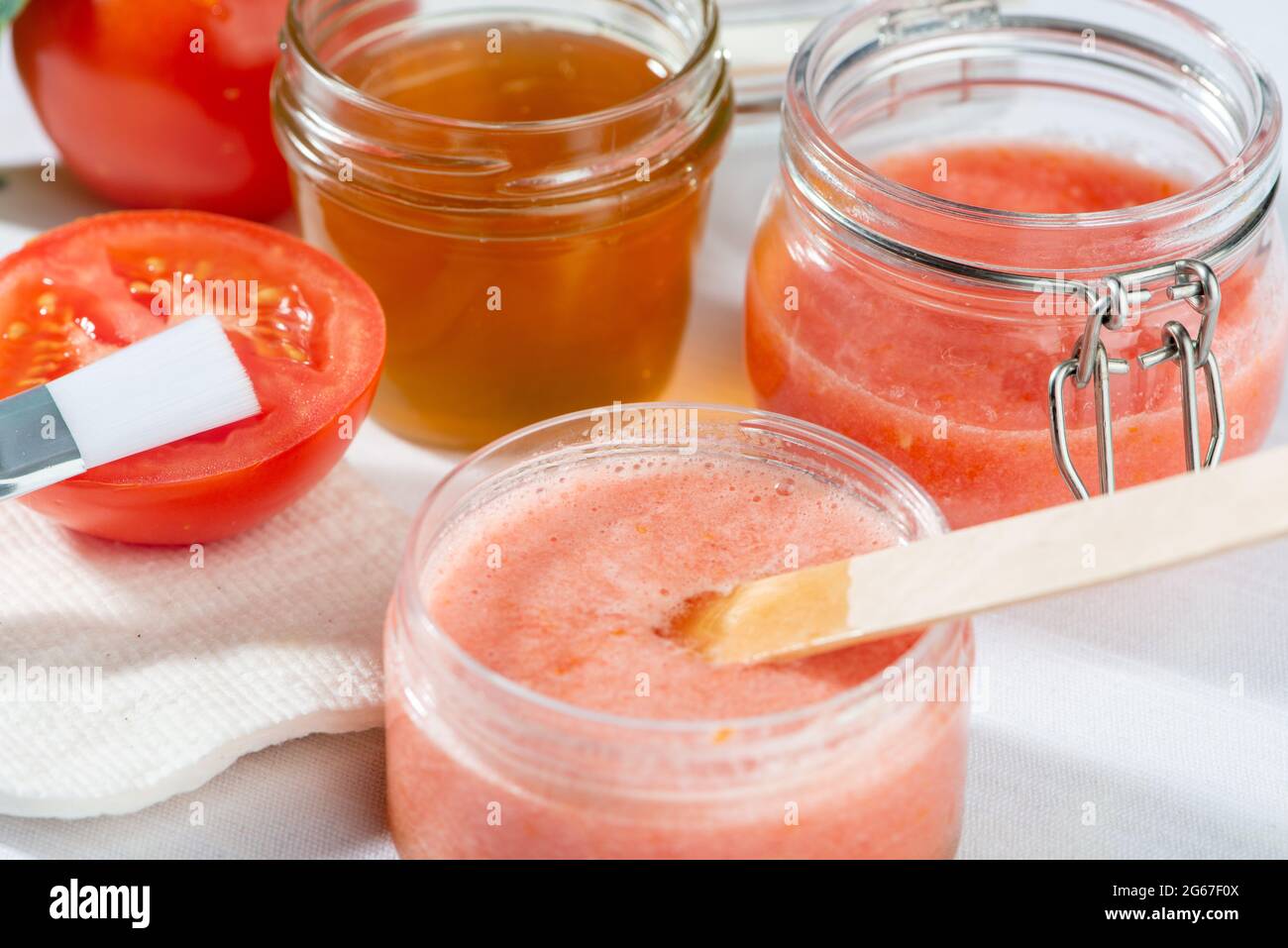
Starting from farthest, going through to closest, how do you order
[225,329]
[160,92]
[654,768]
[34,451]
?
[160,92]
[225,329]
[34,451]
[654,768]

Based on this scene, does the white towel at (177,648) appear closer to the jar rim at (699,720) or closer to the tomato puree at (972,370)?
the jar rim at (699,720)

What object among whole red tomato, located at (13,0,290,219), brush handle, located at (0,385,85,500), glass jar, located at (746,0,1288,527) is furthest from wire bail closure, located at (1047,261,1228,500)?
whole red tomato, located at (13,0,290,219)

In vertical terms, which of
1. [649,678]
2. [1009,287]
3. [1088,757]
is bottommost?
[1088,757]

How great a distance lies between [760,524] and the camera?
97 cm

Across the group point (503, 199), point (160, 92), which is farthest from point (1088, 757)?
point (160, 92)

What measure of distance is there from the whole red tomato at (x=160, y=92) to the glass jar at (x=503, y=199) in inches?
4.7

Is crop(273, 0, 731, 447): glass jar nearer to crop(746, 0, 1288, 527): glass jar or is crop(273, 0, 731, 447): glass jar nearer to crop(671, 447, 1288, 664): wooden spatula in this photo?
crop(746, 0, 1288, 527): glass jar

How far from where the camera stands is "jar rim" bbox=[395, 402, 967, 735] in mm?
770

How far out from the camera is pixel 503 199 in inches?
44.5

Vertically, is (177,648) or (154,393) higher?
(154,393)

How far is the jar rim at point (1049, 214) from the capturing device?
3.29 feet

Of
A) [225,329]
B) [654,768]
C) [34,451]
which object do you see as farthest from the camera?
[225,329]

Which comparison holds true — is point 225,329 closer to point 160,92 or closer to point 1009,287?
point 160,92

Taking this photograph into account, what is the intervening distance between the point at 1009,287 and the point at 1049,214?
0.21ft
